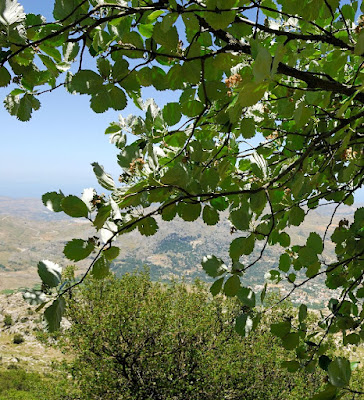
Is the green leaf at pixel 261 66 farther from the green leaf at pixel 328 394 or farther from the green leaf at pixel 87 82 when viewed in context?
the green leaf at pixel 328 394

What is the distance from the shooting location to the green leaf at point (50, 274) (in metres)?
1.06

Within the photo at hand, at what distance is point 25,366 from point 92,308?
4785 cm

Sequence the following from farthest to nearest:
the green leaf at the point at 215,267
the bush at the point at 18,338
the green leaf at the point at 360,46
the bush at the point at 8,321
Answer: the bush at the point at 8,321
the bush at the point at 18,338
the green leaf at the point at 215,267
the green leaf at the point at 360,46

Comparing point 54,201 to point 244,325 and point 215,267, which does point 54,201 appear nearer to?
point 215,267

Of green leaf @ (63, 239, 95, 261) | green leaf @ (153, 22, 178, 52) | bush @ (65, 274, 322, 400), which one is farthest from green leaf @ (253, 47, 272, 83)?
bush @ (65, 274, 322, 400)

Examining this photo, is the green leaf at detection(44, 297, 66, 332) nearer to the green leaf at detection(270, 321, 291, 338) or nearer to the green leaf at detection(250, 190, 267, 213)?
the green leaf at detection(250, 190, 267, 213)

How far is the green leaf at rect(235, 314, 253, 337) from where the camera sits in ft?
5.63

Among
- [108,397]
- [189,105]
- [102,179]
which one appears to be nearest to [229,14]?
[189,105]

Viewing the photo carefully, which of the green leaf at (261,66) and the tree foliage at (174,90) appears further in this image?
the tree foliage at (174,90)

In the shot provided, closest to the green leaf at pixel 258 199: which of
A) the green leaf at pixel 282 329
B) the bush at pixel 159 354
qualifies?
the green leaf at pixel 282 329

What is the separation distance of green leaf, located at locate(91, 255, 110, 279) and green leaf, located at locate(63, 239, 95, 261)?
14 centimetres

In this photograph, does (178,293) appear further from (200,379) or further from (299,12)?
(299,12)

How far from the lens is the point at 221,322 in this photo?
22562mm

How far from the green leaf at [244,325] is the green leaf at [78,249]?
3.31 ft
